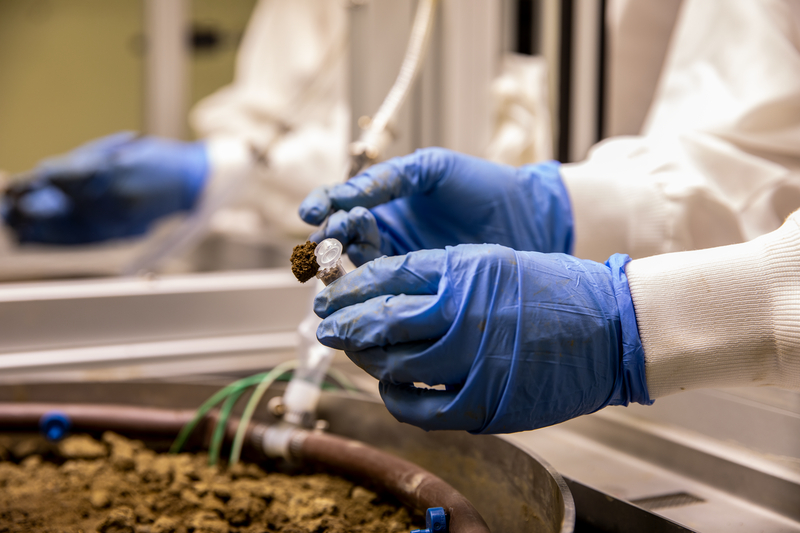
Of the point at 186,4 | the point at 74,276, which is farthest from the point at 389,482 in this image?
the point at 186,4

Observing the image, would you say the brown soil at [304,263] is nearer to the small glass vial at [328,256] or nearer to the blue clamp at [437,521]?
the small glass vial at [328,256]

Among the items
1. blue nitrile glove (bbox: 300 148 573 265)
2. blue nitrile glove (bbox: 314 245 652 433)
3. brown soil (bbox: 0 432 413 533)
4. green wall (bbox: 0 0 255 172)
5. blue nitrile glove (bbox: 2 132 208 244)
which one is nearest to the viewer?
blue nitrile glove (bbox: 314 245 652 433)

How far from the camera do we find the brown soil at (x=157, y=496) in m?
0.59

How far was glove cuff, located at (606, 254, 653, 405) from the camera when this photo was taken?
18.8 inches

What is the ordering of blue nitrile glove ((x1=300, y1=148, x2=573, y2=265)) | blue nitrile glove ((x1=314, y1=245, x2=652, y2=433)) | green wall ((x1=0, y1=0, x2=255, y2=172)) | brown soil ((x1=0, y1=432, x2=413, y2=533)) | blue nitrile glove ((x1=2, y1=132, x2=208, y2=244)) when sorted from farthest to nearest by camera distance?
green wall ((x1=0, y1=0, x2=255, y2=172))
blue nitrile glove ((x1=2, y1=132, x2=208, y2=244))
blue nitrile glove ((x1=300, y1=148, x2=573, y2=265))
brown soil ((x1=0, y1=432, x2=413, y2=533))
blue nitrile glove ((x1=314, y1=245, x2=652, y2=433))

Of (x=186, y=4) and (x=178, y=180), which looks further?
(x=186, y=4)

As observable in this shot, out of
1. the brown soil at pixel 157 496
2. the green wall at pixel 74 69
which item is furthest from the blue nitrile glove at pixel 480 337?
the green wall at pixel 74 69

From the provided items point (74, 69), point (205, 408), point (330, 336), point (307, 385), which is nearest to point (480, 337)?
point (330, 336)

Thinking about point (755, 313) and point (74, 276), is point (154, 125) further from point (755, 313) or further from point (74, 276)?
point (755, 313)

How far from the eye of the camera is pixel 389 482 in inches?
23.9

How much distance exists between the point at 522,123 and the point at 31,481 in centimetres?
142

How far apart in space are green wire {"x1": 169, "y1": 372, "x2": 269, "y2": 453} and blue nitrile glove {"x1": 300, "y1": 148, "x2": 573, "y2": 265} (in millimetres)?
291

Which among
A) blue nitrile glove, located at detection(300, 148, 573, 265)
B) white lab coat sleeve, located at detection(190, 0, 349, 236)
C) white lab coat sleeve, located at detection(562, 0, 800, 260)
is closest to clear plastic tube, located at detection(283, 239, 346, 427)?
blue nitrile glove, located at detection(300, 148, 573, 265)

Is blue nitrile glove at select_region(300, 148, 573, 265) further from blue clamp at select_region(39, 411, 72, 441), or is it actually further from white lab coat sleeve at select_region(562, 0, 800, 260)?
blue clamp at select_region(39, 411, 72, 441)
